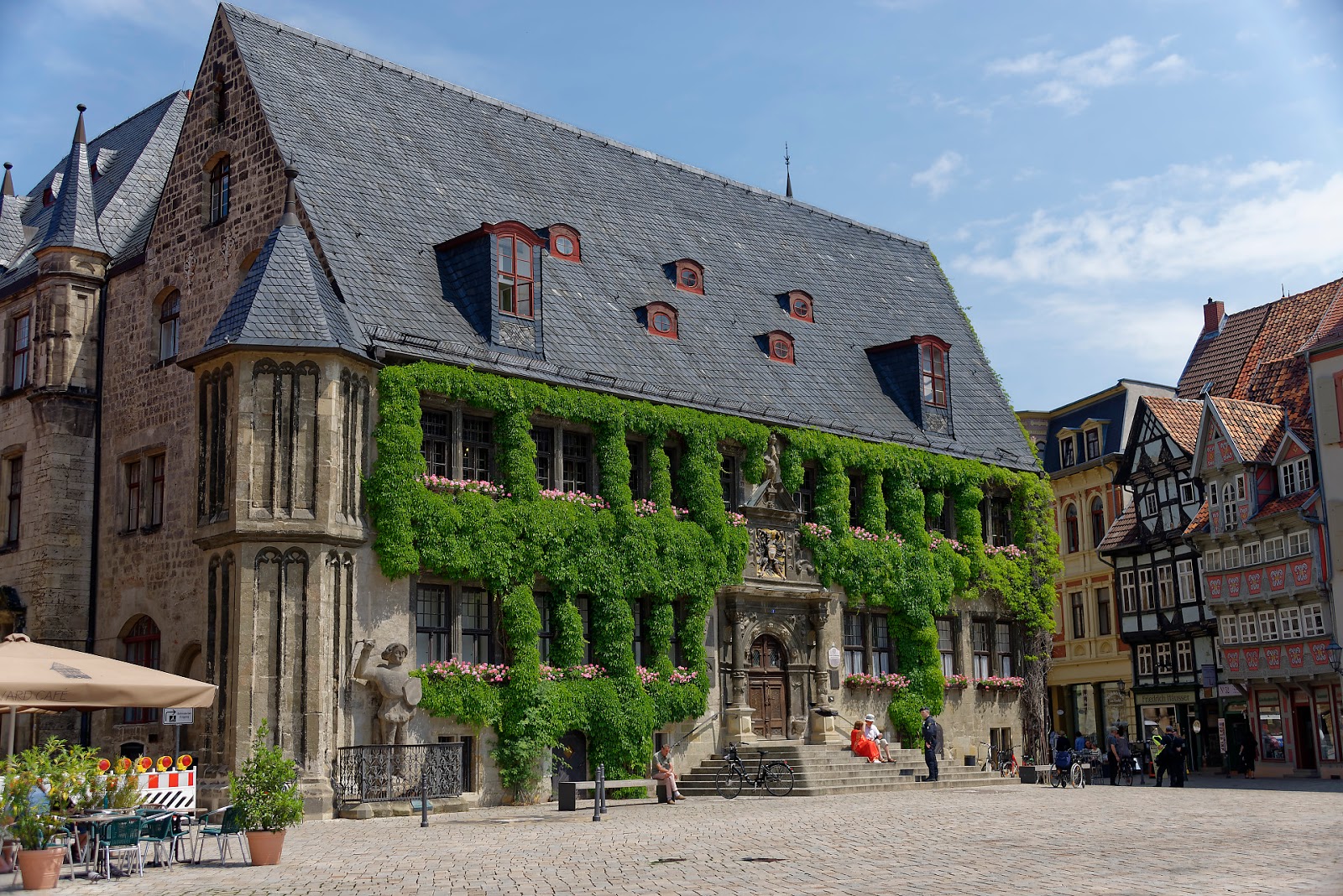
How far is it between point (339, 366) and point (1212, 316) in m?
35.8

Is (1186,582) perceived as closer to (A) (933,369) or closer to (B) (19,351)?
(A) (933,369)

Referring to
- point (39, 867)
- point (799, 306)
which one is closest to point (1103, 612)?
point (799, 306)

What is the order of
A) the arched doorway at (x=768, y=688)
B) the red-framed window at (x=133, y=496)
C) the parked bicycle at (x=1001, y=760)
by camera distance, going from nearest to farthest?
1. the red-framed window at (x=133, y=496)
2. the arched doorway at (x=768, y=688)
3. the parked bicycle at (x=1001, y=760)

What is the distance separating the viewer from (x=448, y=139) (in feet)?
109

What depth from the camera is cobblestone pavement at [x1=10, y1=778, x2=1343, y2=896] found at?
13.9m

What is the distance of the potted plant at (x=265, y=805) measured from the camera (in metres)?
16.7

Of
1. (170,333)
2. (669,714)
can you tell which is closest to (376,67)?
(170,333)

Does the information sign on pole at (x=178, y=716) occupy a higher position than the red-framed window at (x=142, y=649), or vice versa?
the red-framed window at (x=142, y=649)

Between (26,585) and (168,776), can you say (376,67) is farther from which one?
(168,776)

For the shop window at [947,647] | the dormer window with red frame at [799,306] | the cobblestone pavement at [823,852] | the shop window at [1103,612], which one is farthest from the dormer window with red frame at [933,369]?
the shop window at [1103,612]

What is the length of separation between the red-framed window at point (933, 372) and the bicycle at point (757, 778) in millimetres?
12098

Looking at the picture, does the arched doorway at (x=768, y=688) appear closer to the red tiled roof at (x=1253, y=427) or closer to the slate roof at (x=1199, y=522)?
the red tiled roof at (x=1253, y=427)

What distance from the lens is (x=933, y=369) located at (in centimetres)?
3788

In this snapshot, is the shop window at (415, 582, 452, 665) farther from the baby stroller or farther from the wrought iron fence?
the baby stroller
